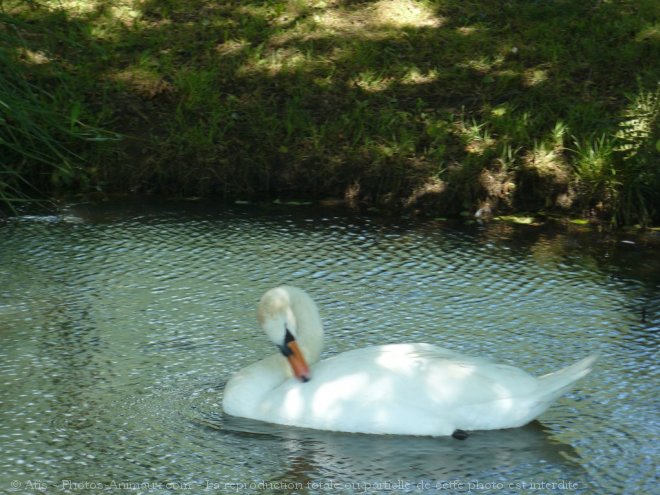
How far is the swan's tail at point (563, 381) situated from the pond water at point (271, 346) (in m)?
0.19

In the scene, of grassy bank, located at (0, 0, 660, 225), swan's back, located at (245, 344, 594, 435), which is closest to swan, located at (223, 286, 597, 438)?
swan's back, located at (245, 344, 594, 435)

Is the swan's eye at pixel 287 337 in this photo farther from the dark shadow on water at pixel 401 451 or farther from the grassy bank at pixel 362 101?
the grassy bank at pixel 362 101

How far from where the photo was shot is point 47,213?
7918 millimetres

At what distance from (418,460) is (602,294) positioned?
2.38 meters

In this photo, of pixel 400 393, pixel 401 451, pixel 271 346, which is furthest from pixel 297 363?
pixel 271 346

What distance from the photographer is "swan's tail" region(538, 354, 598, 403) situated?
15.6 ft

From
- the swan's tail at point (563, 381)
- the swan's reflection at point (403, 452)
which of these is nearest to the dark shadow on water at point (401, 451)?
the swan's reflection at point (403, 452)

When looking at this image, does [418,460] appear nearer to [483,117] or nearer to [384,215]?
[384,215]

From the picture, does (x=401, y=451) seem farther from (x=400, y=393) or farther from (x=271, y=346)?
(x=271, y=346)

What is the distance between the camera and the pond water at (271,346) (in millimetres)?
4547

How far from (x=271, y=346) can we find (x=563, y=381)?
153 cm

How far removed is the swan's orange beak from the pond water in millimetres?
261

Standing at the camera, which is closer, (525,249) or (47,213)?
(525,249)

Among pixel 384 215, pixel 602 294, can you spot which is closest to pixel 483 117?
pixel 384 215
